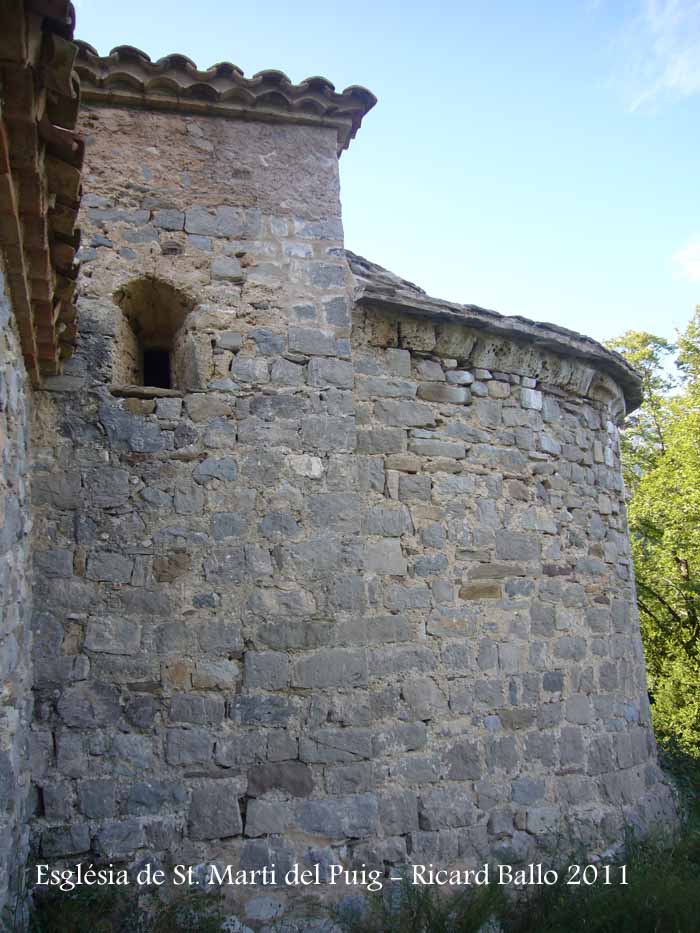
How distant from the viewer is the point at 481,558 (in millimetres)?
4785

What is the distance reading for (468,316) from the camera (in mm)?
4895

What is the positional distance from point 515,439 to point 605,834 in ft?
8.43

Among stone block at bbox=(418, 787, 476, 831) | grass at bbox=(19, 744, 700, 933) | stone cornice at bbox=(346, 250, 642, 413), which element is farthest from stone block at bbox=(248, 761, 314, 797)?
stone cornice at bbox=(346, 250, 642, 413)

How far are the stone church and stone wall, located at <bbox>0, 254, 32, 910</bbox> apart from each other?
0.09ft

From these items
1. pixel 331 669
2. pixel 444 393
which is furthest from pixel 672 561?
pixel 331 669

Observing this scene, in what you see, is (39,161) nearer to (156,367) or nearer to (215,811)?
(156,367)

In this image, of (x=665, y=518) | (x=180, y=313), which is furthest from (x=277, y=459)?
(x=665, y=518)

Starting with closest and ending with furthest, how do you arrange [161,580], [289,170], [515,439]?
[161,580]
[289,170]
[515,439]


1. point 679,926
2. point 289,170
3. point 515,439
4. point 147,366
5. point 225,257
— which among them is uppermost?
point 289,170

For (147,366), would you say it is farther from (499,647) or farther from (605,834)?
(605,834)

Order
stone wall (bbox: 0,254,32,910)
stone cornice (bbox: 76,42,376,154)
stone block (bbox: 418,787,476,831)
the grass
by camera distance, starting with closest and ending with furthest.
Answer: stone wall (bbox: 0,254,32,910) → the grass → stone block (bbox: 418,787,476,831) → stone cornice (bbox: 76,42,376,154)

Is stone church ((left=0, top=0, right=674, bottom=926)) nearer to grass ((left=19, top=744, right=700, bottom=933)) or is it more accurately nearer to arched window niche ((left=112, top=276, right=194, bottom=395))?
arched window niche ((left=112, top=276, right=194, bottom=395))

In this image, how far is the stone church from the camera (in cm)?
364

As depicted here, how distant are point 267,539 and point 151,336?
1.50 m
